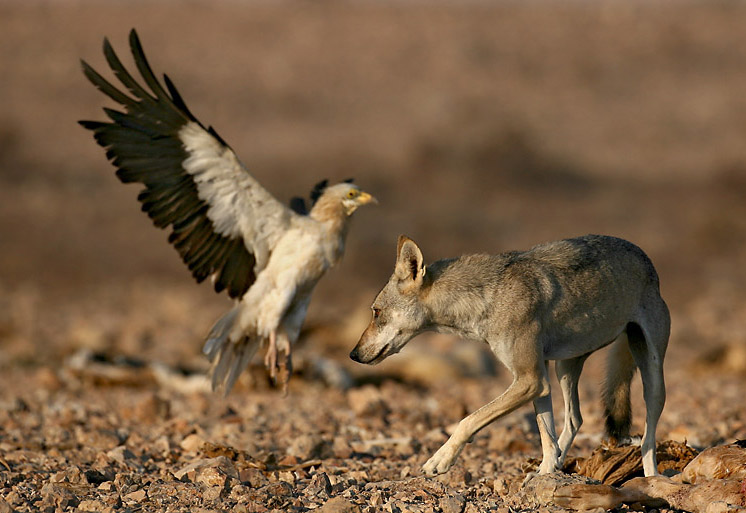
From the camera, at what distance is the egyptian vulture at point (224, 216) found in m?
8.02

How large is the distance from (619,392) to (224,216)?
11.4ft

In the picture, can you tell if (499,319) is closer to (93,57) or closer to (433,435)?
(433,435)

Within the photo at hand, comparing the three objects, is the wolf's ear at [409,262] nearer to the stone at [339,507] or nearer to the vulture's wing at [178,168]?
the stone at [339,507]

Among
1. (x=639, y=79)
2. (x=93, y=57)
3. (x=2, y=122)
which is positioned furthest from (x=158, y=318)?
(x=639, y=79)

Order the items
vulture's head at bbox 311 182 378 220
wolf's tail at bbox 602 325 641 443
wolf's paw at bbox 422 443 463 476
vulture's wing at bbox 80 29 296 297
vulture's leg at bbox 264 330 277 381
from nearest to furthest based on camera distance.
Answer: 1. wolf's paw at bbox 422 443 463 476
2. wolf's tail at bbox 602 325 641 443
3. vulture's wing at bbox 80 29 296 297
4. vulture's head at bbox 311 182 378 220
5. vulture's leg at bbox 264 330 277 381

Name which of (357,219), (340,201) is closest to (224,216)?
(340,201)

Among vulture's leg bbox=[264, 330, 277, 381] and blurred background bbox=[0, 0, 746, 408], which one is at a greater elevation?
blurred background bbox=[0, 0, 746, 408]

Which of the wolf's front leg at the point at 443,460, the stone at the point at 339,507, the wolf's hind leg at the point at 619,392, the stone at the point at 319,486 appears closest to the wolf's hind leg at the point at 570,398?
the wolf's hind leg at the point at 619,392

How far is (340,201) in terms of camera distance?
8.66m

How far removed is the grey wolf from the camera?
19.4 feet

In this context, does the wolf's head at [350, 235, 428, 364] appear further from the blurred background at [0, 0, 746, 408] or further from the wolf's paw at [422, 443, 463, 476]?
the blurred background at [0, 0, 746, 408]

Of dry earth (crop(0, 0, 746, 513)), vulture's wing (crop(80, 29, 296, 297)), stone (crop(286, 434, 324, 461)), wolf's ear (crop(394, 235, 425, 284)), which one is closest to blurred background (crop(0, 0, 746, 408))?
dry earth (crop(0, 0, 746, 513))

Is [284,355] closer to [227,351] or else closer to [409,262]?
[227,351]

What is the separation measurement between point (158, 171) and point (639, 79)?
101 ft
